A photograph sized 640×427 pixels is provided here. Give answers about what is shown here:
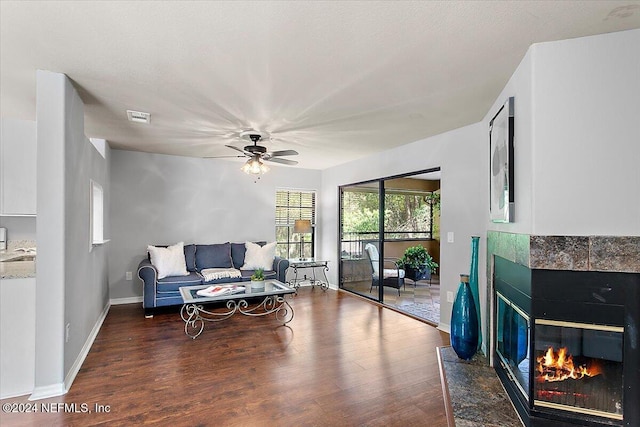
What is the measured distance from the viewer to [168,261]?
489 cm

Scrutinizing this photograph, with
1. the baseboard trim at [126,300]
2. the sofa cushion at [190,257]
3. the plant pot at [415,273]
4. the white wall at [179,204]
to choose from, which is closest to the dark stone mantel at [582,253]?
the plant pot at [415,273]

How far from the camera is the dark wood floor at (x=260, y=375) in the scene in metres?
2.26

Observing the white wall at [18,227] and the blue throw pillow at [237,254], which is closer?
the white wall at [18,227]

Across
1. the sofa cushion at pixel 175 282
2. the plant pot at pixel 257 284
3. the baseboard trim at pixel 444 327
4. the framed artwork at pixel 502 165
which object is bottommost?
the baseboard trim at pixel 444 327

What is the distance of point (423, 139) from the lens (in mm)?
4520

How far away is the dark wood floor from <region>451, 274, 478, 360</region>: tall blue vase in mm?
352

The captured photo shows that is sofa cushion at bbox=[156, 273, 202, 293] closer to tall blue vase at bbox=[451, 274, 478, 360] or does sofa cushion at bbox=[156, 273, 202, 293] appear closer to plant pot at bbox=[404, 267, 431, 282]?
tall blue vase at bbox=[451, 274, 478, 360]

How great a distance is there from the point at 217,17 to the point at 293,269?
5.38 m

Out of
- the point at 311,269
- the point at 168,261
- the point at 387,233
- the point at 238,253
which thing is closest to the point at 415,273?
the point at 387,233

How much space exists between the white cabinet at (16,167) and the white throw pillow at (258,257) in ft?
9.99

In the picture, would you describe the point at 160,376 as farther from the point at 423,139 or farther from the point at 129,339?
the point at 423,139

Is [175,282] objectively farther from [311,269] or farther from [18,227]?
[311,269]

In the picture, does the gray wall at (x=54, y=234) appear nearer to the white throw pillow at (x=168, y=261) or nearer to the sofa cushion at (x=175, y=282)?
the sofa cushion at (x=175, y=282)

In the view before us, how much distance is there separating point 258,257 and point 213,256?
0.75 m
